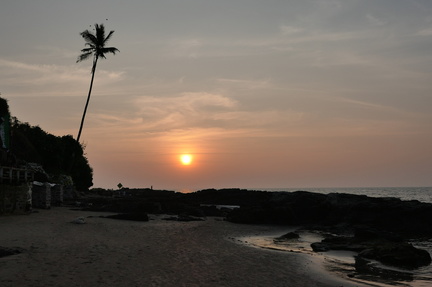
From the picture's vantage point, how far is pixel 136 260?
667 inches

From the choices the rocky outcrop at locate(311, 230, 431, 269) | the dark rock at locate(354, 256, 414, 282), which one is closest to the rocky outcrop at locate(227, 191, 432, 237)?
the rocky outcrop at locate(311, 230, 431, 269)

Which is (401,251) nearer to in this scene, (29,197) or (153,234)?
(153,234)

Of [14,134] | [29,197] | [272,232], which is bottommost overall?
[272,232]

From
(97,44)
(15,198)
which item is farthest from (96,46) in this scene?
(15,198)

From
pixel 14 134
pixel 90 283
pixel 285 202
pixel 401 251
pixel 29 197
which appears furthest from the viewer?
pixel 14 134

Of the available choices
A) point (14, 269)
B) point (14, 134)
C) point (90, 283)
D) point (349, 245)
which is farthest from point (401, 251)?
point (14, 134)

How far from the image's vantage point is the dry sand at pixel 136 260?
44.5 feet

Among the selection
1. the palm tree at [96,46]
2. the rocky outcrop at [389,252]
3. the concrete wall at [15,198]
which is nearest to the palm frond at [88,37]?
the palm tree at [96,46]

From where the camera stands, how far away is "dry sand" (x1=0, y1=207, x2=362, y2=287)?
13.6 m

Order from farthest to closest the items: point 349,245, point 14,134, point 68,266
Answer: point 14,134, point 349,245, point 68,266

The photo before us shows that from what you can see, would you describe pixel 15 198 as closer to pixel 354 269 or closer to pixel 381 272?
pixel 354 269

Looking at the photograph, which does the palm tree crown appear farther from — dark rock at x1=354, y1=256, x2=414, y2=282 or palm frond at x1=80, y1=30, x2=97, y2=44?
dark rock at x1=354, y1=256, x2=414, y2=282

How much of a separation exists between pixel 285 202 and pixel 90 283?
34.5 meters

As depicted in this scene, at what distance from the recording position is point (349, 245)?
2450cm
